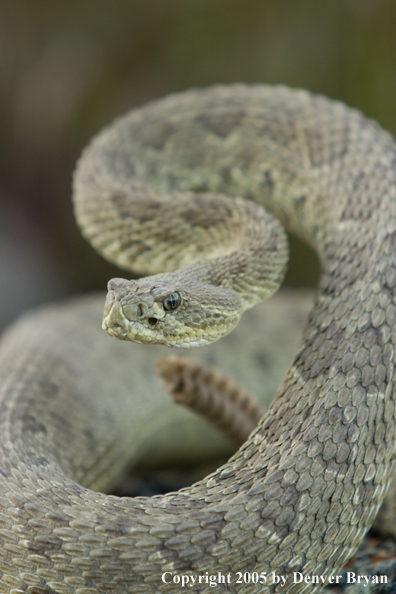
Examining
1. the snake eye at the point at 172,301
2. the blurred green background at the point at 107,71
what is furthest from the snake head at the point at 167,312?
the blurred green background at the point at 107,71

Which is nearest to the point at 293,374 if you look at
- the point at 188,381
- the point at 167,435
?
the point at 188,381

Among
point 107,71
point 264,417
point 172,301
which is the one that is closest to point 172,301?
point 172,301

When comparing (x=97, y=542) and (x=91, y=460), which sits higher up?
(x=91, y=460)

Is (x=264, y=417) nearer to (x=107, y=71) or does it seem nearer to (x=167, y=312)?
(x=167, y=312)

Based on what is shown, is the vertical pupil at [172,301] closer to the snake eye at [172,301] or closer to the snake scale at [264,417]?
the snake eye at [172,301]

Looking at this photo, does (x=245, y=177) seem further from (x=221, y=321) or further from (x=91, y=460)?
(x=91, y=460)

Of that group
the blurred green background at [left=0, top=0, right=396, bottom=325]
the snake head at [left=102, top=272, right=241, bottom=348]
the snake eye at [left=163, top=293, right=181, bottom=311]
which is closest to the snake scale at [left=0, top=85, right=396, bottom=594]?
the snake head at [left=102, top=272, right=241, bottom=348]
